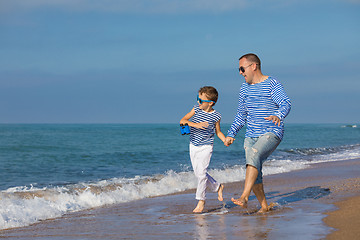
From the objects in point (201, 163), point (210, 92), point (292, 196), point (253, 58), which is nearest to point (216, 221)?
point (201, 163)

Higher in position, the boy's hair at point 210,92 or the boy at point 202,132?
the boy's hair at point 210,92

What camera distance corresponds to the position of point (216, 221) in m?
5.51

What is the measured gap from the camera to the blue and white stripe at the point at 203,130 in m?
6.50

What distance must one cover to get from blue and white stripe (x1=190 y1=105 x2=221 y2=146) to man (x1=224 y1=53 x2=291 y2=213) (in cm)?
70

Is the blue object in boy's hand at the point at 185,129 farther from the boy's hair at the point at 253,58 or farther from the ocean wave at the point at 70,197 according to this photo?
the ocean wave at the point at 70,197

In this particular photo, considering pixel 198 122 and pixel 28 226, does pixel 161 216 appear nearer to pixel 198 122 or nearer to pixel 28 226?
pixel 198 122

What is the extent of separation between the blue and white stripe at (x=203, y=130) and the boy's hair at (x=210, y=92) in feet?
0.69

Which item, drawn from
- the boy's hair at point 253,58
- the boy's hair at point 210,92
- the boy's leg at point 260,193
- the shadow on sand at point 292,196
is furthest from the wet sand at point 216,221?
the boy's hair at point 253,58

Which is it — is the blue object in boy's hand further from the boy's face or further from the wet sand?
the wet sand

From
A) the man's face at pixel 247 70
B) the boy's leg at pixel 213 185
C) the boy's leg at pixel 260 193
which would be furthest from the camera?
the boy's leg at pixel 213 185

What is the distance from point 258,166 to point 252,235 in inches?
44.7

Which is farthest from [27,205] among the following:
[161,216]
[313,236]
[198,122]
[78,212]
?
[313,236]

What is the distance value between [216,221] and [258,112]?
1453 millimetres

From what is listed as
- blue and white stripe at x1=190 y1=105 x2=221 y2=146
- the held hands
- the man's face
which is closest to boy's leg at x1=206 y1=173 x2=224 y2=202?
blue and white stripe at x1=190 y1=105 x2=221 y2=146
